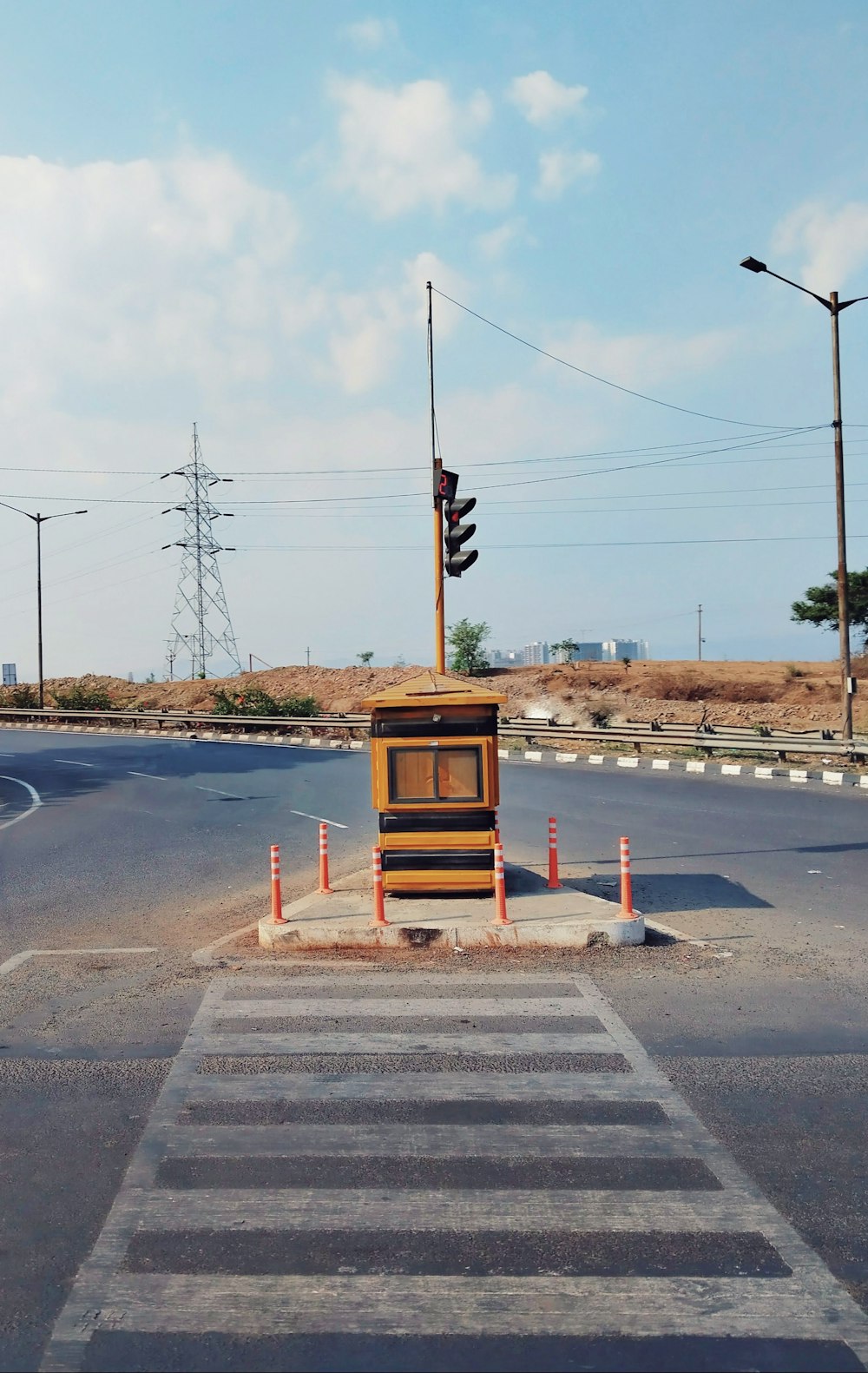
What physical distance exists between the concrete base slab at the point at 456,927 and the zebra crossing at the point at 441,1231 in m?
2.57

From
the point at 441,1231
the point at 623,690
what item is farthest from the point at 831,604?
the point at 441,1231

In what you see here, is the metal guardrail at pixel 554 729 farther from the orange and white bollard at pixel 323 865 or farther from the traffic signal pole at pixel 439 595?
the orange and white bollard at pixel 323 865

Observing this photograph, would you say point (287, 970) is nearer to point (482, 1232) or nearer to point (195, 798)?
point (482, 1232)

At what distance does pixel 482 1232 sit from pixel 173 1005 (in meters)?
4.19

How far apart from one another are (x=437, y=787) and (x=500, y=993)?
9.99 feet

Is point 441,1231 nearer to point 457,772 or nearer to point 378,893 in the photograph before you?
point 378,893

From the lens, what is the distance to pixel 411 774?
10.7 metres

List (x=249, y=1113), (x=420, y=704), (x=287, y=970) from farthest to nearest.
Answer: (x=420, y=704), (x=287, y=970), (x=249, y=1113)

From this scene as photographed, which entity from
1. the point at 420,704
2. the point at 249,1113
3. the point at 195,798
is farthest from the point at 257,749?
the point at 249,1113

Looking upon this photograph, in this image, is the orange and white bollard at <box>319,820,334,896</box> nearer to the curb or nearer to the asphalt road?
the asphalt road

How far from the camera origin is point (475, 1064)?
6.38m

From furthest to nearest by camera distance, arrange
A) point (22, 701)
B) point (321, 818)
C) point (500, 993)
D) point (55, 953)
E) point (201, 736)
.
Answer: point (22, 701), point (201, 736), point (321, 818), point (55, 953), point (500, 993)

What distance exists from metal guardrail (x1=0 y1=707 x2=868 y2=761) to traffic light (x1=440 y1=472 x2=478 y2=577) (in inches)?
557

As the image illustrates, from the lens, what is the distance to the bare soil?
42.7 m
